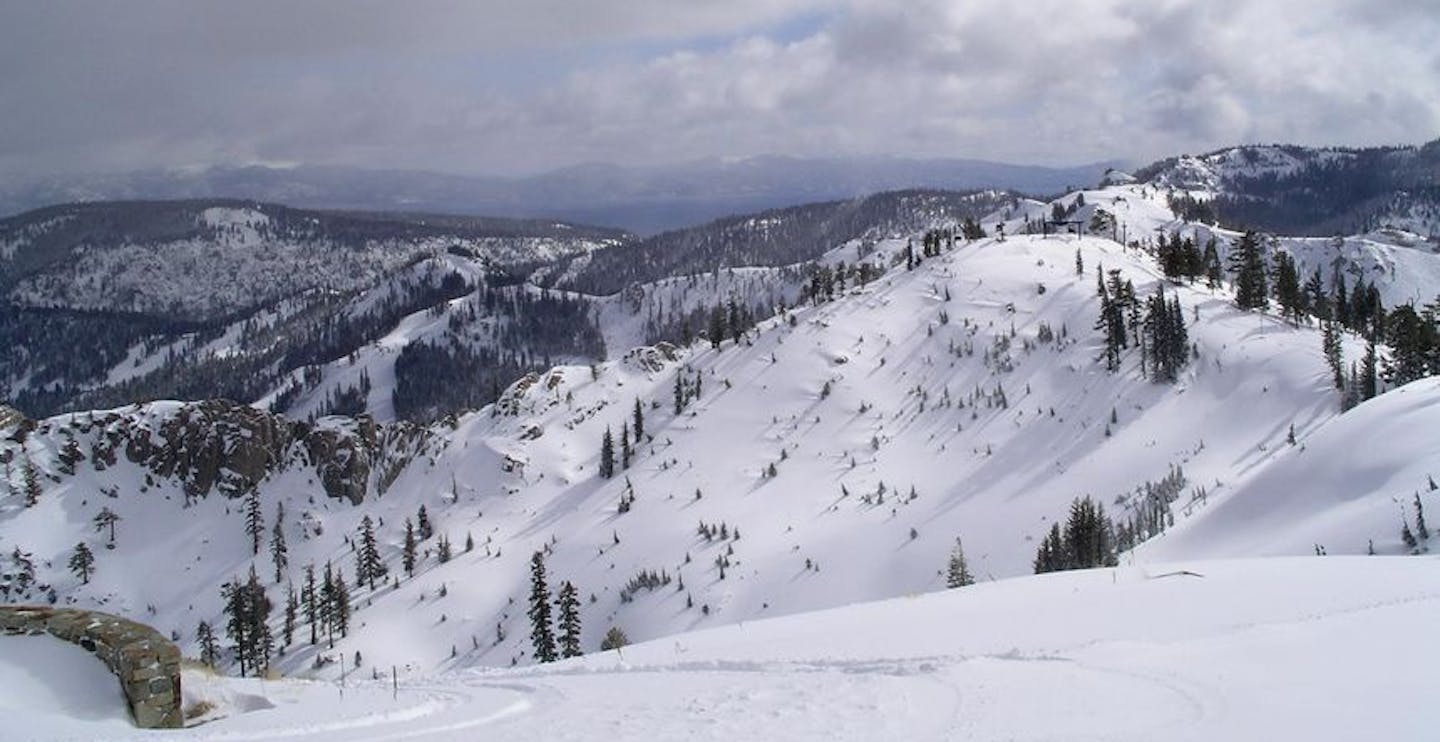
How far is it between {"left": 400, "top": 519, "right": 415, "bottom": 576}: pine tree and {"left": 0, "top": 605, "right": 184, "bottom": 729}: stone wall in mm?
82319

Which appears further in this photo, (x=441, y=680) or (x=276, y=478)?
(x=276, y=478)

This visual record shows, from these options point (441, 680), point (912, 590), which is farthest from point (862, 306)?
point (441, 680)

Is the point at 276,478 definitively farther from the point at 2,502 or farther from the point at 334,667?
the point at 334,667

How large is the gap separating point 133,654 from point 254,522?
111 m

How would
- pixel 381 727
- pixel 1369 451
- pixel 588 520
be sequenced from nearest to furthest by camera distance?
pixel 381 727 < pixel 1369 451 < pixel 588 520

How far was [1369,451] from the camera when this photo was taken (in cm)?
4469

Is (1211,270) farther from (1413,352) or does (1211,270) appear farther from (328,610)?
(328,610)

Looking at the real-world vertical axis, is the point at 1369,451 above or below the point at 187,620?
above

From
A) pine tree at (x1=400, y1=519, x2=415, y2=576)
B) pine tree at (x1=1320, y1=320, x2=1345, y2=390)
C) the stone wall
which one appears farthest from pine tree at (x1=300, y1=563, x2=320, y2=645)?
pine tree at (x1=1320, y1=320, x2=1345, y2=390)

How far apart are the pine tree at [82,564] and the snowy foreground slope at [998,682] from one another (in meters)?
116

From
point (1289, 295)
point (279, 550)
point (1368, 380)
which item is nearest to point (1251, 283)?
point (1289, 295)

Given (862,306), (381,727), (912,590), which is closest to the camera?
(381,727)

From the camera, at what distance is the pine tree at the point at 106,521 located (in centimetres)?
11806

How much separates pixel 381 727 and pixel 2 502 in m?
138
